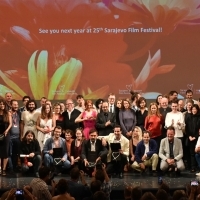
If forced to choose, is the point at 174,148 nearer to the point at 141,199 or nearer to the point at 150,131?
the point at 150,131

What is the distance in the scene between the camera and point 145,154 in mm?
9156

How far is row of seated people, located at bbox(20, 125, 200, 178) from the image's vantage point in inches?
356

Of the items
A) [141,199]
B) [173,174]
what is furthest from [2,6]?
[141,199]

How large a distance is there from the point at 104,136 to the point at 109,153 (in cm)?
35

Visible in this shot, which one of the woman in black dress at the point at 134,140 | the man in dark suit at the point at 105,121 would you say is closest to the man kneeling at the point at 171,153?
the woman in black dress at the point at 134,140

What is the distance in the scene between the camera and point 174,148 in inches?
358

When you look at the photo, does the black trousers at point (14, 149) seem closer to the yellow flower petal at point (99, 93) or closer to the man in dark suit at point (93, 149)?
the man in dark suit at point (93, 149)

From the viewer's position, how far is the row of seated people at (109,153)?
9055 mm

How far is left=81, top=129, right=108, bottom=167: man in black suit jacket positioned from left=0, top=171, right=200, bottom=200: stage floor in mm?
406

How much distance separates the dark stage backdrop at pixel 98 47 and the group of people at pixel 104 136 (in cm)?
164

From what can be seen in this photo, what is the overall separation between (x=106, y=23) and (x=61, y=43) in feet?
3.17

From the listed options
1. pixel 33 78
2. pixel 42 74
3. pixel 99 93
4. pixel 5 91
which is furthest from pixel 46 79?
pixel 99 93

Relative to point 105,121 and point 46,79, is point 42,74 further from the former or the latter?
point 105,121

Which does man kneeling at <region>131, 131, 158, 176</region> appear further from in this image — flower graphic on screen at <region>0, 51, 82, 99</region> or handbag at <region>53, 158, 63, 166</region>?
flower graphic on screen at <region>0, 51, 82, 99</region>
